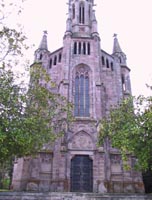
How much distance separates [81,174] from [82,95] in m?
10.2

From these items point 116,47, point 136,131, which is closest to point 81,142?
point 136,131

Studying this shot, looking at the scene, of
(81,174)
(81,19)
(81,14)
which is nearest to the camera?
(81,174)

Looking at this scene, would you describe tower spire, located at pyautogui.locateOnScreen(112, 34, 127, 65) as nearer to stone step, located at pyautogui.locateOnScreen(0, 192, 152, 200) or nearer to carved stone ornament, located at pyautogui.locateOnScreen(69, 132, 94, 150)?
carved stone ornament, located at pyautogui.locateOnScreen(69, 132, 94, 150)

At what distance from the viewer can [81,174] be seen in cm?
2480

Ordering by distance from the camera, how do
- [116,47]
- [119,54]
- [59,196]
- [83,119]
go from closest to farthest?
[59,196] < [83,119] < [119,54] < [116,47]

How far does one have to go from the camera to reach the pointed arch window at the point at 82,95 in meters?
28.4

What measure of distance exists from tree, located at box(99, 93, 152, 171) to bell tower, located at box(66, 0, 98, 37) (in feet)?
70.0

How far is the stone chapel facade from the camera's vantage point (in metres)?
24.2

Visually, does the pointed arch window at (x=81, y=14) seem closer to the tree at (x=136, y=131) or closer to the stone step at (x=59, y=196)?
the tree at (x=136, y=131)

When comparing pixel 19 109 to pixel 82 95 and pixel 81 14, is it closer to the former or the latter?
pixel 82 95

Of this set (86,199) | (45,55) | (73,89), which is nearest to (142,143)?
(86,199)

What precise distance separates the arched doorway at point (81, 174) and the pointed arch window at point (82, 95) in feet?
18.6

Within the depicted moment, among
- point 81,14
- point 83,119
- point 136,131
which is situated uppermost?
point 81,14

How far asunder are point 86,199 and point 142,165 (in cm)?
534
